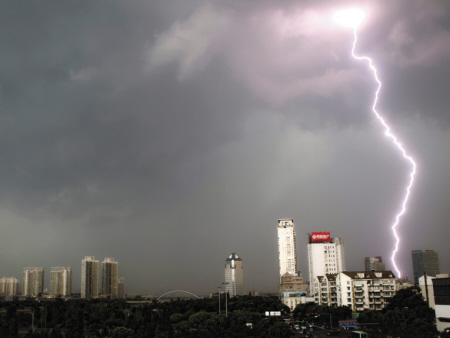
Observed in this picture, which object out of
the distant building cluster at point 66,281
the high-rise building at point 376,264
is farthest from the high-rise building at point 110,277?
the high-rise building at point 376,264

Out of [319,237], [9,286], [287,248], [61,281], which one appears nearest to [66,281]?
[61,281]

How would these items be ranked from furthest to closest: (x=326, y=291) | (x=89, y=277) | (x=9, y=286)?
(x=9, y=286)
(x=89, y=277)
(x=326, y=291)

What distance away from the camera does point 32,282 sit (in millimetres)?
185250

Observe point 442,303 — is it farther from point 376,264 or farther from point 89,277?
point 89,277

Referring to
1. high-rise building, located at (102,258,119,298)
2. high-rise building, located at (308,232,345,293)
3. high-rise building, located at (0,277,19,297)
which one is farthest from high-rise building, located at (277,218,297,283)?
high-rise building, located at (0,277,19,297)

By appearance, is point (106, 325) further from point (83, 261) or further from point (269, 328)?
point (83, 261)

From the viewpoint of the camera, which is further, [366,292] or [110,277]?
[110,277]

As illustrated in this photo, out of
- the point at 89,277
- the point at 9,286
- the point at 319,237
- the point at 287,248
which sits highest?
the point at 319,237

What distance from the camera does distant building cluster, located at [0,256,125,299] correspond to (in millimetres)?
178125

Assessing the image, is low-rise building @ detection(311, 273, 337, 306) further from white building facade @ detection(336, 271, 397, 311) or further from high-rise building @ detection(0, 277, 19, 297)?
high-rise building @ detection(0, 277, 19, 297)

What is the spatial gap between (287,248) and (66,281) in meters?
102

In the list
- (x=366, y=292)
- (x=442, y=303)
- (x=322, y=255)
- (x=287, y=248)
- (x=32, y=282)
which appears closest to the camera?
(x=442, y=303)

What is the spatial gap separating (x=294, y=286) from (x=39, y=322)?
88602 mm

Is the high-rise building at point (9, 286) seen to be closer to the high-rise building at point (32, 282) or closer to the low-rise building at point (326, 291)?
the high-rise building at point (32, 282)
